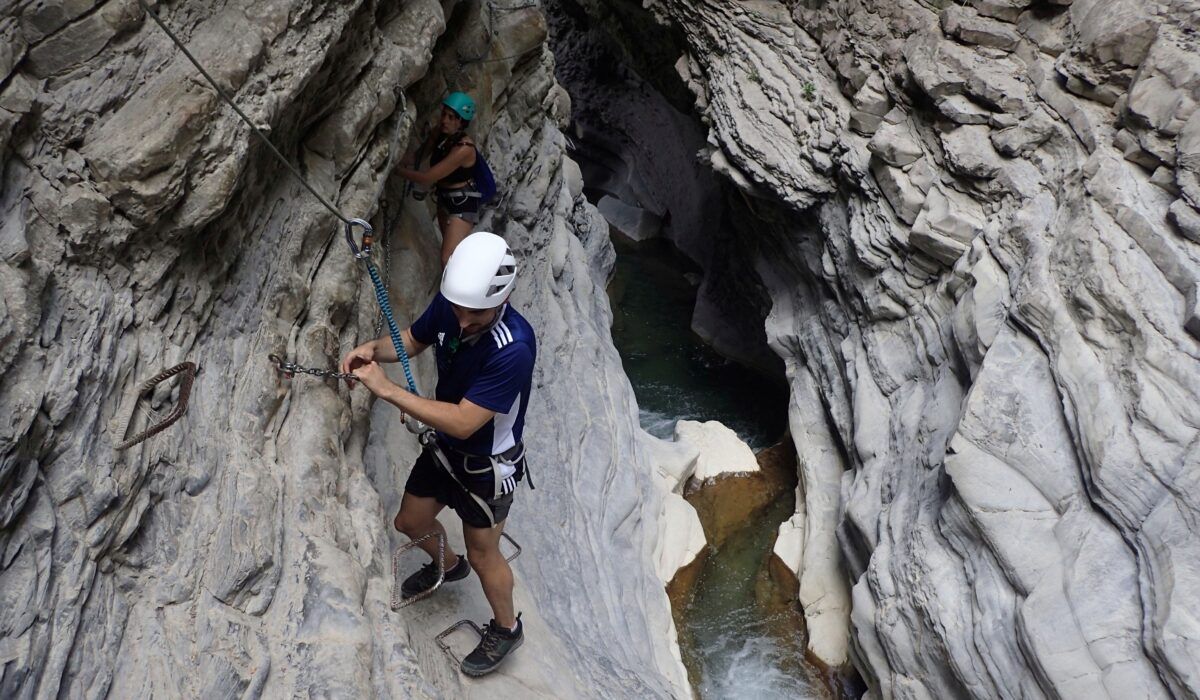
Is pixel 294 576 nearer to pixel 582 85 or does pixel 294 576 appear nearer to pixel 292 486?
pixel 292 486

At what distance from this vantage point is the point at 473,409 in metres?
3.19

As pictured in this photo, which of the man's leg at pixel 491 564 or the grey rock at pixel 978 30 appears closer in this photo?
the man's leg at pixel 491 564

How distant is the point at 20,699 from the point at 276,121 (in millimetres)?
2559

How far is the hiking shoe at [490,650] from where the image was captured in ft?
13.3

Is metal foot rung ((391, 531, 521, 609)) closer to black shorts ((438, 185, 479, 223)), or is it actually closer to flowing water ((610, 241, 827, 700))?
black shorts ((438, 185, 479, 223))

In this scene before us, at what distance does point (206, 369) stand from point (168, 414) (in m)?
0.32

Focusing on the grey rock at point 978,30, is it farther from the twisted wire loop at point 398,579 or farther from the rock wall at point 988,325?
the twisted wire loop at point 398,579

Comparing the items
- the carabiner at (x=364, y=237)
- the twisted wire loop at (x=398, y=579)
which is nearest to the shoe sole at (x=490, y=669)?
the twisted wire loop at (x=398, y=579)

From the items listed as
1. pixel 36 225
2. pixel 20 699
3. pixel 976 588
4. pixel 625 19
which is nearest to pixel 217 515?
pixel 20 699

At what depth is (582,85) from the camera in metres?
18.3

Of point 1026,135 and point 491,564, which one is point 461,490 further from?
point 1026,135

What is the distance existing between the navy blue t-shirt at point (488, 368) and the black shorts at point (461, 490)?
7.3 inches

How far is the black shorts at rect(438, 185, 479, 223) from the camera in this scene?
245 inches

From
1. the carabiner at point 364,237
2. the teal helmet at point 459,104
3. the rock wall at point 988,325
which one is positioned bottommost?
the rock wall at point 988,325
